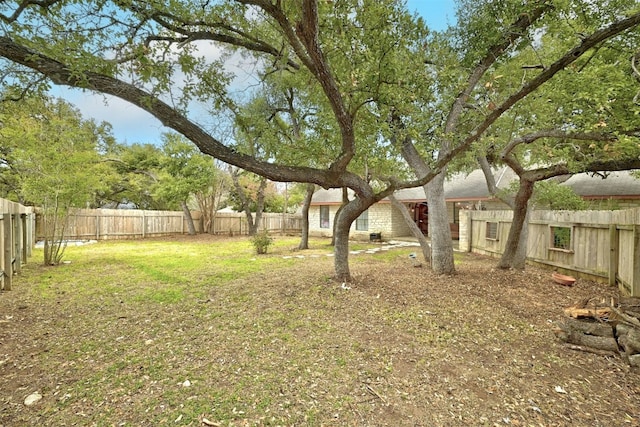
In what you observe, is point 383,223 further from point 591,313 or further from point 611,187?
point 591,313

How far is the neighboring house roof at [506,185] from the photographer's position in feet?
33.3

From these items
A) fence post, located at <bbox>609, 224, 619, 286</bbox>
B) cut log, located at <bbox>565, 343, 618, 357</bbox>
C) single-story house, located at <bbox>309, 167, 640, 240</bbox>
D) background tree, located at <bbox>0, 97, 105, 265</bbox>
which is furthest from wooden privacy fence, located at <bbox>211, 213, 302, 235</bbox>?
cut log, located at <bbox>565, 343, 618, 357</bbox>

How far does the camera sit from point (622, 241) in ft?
17.1

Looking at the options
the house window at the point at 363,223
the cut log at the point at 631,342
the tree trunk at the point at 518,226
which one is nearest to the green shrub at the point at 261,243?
the tree trunk at the point at 518,226

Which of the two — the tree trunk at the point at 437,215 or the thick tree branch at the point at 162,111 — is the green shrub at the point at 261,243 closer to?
the tree trunk at the point at 437,215

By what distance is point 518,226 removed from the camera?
260 inches

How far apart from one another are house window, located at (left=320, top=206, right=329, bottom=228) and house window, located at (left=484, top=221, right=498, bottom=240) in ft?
32.9

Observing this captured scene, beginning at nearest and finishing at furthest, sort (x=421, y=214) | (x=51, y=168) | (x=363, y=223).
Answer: (x=51, y=168), (x=363, y=223), (x=421, y=214)

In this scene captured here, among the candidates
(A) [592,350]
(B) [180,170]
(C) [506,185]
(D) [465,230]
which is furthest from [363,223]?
(A) [592,350]

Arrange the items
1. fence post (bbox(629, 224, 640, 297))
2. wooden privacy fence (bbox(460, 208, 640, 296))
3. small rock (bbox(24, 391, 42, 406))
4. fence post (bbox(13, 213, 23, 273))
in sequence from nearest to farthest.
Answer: small rock (bbox(24, 391, 42, 406)) → fence post (bbox(629, 224, 640, 297)) → wooden privacy fence (bbox(460, 208, 640, 296)) → fence post (bbox(13, 213, 23, 273))

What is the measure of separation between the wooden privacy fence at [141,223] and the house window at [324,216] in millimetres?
2718

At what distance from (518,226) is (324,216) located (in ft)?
43.6

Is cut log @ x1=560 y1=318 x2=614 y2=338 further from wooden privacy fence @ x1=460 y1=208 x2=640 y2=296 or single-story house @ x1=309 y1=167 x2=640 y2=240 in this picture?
single-story house @ x1=309 y1=167 x2=640 y2=240

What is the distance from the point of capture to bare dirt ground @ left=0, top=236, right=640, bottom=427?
2.27 metres
